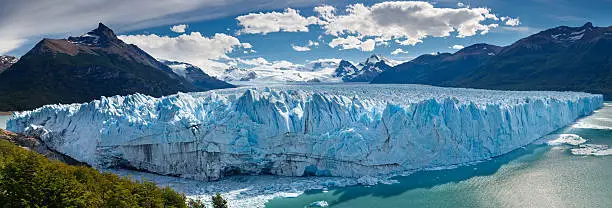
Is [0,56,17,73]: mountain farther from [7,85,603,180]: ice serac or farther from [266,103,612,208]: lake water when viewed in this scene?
[266,103,612,208]: lake water

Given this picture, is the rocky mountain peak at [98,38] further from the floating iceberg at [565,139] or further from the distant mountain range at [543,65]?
the floating iceberg at [565,139]

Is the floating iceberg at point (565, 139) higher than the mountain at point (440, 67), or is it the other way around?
the mountain at point (440, 67)

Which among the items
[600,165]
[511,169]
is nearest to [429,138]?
[511,169]

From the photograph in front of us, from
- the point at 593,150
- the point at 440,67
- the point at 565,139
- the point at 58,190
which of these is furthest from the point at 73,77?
the point at 440,67

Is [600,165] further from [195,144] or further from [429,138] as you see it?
[195,144]

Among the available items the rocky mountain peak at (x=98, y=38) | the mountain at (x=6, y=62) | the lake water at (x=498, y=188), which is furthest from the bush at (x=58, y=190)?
the rocky mountain peak at (x=98, y=38)

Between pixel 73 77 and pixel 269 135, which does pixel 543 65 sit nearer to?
pixel 269 135
